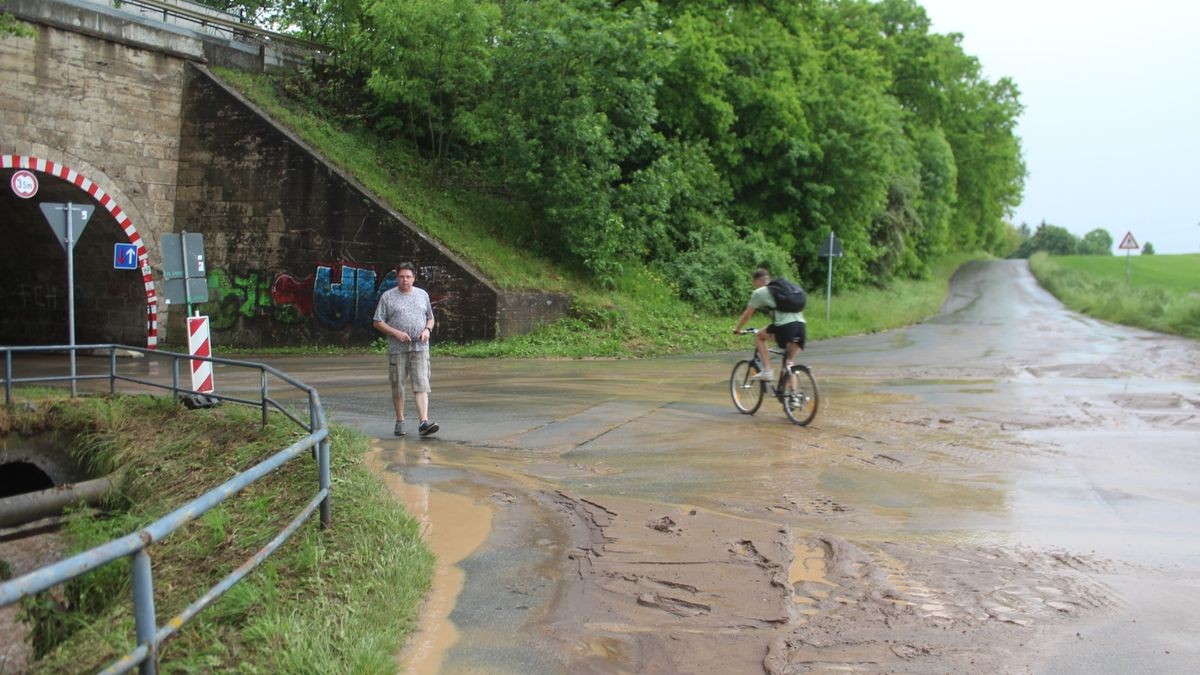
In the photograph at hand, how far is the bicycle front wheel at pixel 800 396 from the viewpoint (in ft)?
35.1

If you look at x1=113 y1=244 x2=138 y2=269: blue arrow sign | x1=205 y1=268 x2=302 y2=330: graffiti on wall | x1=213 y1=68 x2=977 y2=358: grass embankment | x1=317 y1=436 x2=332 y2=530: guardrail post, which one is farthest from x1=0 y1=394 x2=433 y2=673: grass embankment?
x1=205 y1=268 x2=302 y2=330: graffiti on wall

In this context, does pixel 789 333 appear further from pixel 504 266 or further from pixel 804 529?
pixel 504 266

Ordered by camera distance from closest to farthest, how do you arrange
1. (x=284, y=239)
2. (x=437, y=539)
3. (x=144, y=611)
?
(x=144, y=611) < (x=437, y=539) < (x=284, y=239)

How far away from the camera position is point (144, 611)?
2.93 m

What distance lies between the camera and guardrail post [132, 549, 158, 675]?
9.62ft

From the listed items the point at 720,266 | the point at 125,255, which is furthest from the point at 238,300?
the point at 720,266

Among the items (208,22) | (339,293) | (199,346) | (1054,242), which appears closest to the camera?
(199,346)

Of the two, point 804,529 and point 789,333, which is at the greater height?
point 789,333

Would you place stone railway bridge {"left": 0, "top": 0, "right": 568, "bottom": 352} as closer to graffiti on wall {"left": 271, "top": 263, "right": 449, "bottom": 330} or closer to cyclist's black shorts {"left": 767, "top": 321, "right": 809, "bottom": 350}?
graffiti on wall {"left": 271, "top": 263, "right": 449, "bottom": 330}

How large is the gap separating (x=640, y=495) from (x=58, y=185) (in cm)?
1879

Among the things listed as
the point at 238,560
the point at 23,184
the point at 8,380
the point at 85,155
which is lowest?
the point at 238,560

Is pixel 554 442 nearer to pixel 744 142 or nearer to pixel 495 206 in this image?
pixel 495 206

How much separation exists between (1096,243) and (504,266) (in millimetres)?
145836

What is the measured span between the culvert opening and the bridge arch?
32.8ft
